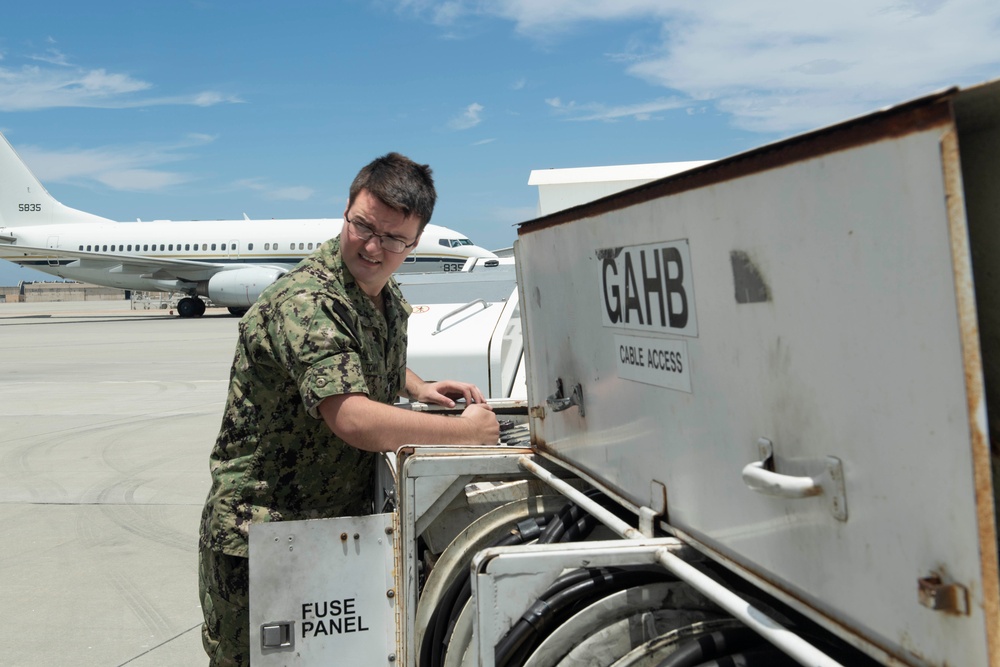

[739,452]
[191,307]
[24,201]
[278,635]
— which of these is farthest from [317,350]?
[24,201]

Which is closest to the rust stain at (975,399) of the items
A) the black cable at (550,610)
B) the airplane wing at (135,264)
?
the black cable at (550,610)

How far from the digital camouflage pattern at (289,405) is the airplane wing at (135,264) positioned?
28.7 m

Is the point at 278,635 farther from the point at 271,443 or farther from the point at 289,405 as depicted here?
the point at 289,405

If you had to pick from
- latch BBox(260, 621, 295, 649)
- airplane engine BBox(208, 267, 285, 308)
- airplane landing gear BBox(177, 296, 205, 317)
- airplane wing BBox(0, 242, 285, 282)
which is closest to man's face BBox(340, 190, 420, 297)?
latch BBox(260, 621, 295, 649)

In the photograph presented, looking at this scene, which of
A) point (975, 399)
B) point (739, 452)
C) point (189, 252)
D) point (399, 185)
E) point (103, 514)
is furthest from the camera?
point (189, 252)

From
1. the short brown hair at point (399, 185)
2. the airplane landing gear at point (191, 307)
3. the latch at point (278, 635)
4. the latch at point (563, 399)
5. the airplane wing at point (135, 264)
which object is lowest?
the latch at point (278, 635)

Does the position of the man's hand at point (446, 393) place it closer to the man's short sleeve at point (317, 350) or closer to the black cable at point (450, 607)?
the man's short sleeve at point (317, 350)

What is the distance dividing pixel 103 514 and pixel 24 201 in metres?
34.5

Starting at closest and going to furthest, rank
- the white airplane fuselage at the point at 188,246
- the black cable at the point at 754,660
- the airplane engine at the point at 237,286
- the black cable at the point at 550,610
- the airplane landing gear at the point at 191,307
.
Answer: the black cable at the point at 754,660 → the black cable at the point at 550,610 → the airplane engine at the point at 237,286 → the white airplane fuselage at the point at 188,246 → the airplane landing gear at the point at 191,307

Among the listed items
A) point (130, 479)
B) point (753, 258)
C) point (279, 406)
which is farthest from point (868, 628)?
point (130, 479)

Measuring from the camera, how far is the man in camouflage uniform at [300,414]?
2.43 metres

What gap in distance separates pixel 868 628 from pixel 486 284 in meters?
4.68

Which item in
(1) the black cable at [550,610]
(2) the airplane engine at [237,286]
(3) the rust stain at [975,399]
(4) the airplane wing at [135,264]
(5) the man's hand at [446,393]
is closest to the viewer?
(3) the rust stain at [975,399]

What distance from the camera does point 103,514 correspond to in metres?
6.12
